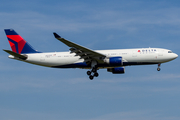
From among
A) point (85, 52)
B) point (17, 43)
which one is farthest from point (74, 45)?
point (17, 43)

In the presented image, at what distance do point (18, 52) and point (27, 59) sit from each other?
2356 millimetres

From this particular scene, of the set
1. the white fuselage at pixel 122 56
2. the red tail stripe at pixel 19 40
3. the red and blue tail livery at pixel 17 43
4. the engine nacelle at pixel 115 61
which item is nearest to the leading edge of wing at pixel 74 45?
the engine nacelle at pixel 115 61

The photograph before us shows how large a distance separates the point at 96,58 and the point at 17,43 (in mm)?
13221

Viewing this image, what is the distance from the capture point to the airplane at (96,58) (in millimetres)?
40944

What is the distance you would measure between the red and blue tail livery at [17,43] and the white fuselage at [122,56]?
7.33 ft

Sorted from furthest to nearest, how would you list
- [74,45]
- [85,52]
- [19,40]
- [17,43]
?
[19,40]
[17,43]
[85,52]
[74,45]

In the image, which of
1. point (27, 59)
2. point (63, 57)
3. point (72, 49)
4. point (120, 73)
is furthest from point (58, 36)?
point (120, 73)

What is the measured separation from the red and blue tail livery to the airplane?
0.76 metres

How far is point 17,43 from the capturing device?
153 feet

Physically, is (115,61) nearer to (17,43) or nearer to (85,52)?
(85,52)

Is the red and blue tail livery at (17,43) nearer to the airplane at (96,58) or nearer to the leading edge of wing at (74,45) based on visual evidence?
the airplane at (96,58)

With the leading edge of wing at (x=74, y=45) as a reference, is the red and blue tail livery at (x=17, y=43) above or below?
above

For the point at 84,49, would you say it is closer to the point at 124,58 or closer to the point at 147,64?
the point at 124,58

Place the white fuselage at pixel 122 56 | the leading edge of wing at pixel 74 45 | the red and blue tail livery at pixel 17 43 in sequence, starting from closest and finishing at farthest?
the leading edge of wing at pixel 74 45, the white fuselage at pixel 122 56, the red and blue tail livery at pixel 17 43
